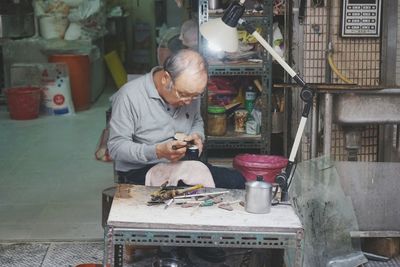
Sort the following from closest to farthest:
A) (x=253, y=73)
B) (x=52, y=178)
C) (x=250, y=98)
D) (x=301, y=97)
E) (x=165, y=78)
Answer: (x=301, y=97)
(x=165, y=78)
(x=253, y=73)
(x=250, y=98)
(x=52, y=178)

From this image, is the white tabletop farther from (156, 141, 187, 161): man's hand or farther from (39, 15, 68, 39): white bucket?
(39, 15, 68, 39): white bucket

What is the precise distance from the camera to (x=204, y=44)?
473cm

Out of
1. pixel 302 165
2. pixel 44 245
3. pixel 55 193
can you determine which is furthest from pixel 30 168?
pixel 302 165

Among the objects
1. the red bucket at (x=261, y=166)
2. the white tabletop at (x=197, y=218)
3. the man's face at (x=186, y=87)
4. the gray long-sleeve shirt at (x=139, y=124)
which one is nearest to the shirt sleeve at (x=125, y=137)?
the gray long-sleeve shirt at (x=139, y=124)

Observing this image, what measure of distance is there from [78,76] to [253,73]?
4.17 metres

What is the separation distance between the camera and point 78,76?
8.41 metres

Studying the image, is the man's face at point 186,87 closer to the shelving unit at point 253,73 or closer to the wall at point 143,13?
the shelving unit at point 253,73

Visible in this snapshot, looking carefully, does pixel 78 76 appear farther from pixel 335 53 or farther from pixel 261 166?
pixel 335 53

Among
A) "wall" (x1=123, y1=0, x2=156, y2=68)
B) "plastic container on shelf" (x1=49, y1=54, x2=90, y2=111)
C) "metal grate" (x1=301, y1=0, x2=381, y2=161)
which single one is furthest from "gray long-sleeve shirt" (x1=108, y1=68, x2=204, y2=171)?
"wall" (x1=123, y1=0, x2=156, y2=68)

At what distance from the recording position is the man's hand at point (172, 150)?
3215 millimetres

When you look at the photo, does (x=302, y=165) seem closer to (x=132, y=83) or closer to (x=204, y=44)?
(x=132, y=83)

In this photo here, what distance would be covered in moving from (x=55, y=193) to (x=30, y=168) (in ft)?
2.70

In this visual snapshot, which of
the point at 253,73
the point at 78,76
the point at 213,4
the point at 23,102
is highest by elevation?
the point at 213,4

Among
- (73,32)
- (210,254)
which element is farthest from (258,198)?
(73,32)
